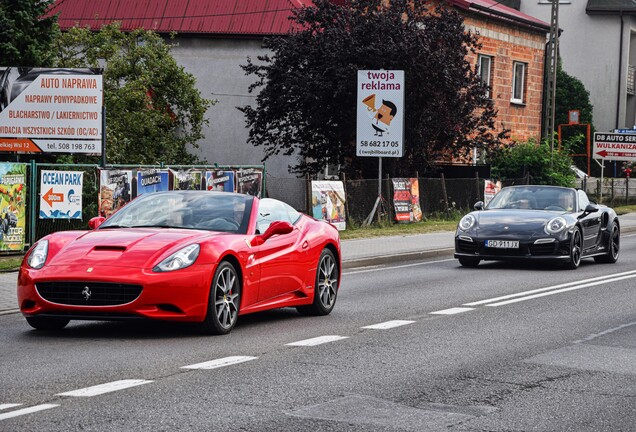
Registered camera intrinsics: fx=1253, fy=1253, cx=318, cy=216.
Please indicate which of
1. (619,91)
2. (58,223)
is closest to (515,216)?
(58,223)

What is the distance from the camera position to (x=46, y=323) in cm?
1076

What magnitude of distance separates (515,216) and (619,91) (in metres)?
48.8

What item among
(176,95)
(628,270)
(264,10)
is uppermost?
(264,10)

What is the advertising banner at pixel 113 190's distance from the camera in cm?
2234

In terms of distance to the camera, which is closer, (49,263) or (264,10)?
(49,263)

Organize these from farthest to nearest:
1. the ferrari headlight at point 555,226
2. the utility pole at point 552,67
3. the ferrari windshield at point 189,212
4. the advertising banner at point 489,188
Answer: the utility pole at point 552,67
the advertising banner at point 489,188
the ferrari headlight at point 555,226
the ferrari windshield at point 189,212

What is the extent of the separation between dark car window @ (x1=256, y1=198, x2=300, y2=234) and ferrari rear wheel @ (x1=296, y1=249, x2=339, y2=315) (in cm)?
52

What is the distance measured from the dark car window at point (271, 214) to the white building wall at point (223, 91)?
31157 mm

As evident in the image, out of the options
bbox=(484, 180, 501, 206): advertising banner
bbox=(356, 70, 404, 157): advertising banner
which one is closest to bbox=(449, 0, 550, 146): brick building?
bbox=(484, 180, 501, 206): advertising banner

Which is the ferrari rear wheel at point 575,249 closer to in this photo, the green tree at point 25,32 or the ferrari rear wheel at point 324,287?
the ferrari rear wheel at point 324,287

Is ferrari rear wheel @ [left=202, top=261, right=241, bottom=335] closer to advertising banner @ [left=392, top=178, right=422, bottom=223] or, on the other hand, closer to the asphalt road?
the asphalt road

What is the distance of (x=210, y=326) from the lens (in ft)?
33.9

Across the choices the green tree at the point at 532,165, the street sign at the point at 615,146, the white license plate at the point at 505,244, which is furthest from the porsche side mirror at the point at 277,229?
the street sign at the point at 615,146

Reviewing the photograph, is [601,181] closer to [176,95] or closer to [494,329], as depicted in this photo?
[176,95]
